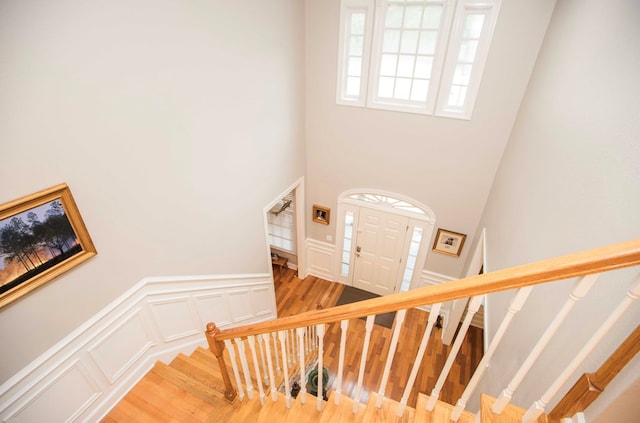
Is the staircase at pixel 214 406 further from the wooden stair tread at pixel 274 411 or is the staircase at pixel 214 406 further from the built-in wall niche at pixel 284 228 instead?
the built-in wall niche at pixel 284 228

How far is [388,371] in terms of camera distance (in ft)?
4.71

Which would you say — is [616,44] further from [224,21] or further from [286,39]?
[286,39]

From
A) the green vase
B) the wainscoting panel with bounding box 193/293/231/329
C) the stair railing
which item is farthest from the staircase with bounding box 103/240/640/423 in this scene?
the green vase

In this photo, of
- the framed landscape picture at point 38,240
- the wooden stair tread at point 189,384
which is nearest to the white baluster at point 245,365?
the wooden stair tread at point 189,384

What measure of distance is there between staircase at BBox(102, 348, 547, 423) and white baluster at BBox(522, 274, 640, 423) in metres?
0.05

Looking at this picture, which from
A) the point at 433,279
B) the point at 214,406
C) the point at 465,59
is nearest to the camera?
the point at 214,406

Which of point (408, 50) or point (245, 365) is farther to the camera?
point (408, 50)

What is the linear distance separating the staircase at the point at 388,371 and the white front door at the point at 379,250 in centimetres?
279

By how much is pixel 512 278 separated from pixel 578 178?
101 cm

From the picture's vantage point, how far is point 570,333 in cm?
124

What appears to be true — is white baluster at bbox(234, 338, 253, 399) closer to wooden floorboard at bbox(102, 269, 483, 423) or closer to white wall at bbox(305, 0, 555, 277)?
wooden floorboard at bbox(102, 269, 483, 423)

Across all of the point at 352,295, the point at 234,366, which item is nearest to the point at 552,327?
the point at 234,366

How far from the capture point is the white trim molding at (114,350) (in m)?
2.00

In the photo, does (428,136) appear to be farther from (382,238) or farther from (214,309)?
(214,309)
